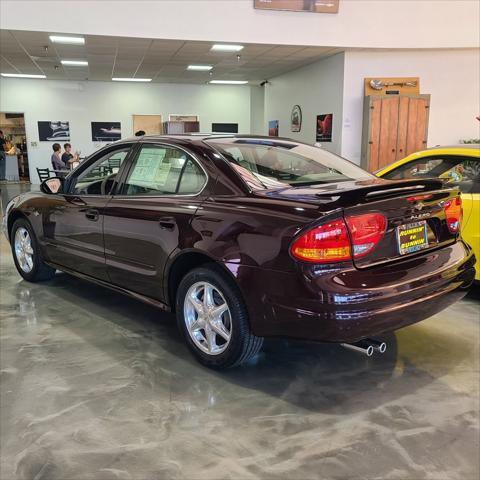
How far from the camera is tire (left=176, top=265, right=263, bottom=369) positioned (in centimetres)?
249

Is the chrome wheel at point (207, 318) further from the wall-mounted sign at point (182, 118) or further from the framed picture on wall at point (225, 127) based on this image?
the framed picture on wall at point (225, 127)

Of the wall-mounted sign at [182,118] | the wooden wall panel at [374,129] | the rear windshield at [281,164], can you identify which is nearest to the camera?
the rear windshield at [281,164]

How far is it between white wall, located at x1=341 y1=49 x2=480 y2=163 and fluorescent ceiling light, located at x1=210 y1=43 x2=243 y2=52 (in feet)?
7.31

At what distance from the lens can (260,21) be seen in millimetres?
8680

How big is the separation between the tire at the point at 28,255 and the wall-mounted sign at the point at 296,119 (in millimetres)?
8785

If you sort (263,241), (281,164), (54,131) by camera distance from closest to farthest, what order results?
(263,241) → (281,164) → (54,131)

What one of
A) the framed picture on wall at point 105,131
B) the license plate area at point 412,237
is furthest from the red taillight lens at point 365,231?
the framed picture on wall at point 105,131

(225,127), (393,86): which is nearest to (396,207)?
(393,86)

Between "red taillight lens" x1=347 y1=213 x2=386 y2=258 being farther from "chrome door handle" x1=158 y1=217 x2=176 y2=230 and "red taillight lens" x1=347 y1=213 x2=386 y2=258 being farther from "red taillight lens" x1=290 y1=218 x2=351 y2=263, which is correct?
"chrome door handle" x1=158 y1=217 x2=176 y2=230

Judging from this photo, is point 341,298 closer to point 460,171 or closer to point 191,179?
point 191,179

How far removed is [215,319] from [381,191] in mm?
1100

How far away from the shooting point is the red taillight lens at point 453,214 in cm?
268

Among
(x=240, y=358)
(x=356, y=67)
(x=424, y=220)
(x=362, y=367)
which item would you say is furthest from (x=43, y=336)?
(x=356, y=67)

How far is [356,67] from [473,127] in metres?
2.83
